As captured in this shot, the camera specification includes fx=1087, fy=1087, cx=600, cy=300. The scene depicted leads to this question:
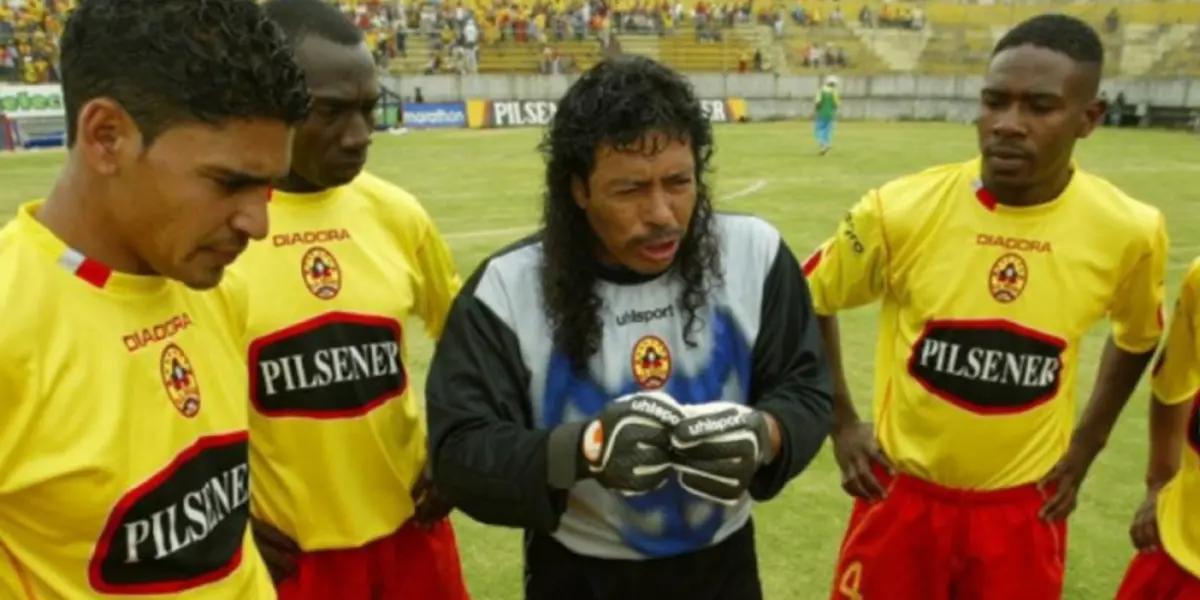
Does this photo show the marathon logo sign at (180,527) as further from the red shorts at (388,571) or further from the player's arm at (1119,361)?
the player's arm at (1119,361)

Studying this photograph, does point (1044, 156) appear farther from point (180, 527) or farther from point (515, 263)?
point (180, 527)

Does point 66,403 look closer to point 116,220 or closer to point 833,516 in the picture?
point 116,220

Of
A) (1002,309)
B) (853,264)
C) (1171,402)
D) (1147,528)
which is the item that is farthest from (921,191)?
(1147,528)

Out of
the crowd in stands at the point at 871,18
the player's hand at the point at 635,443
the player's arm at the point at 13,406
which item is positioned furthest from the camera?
the crowd in stands at the point at 871,18

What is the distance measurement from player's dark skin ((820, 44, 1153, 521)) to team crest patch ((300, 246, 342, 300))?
1.87m

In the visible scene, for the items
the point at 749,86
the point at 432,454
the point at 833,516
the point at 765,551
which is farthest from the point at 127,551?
the point at 749,86

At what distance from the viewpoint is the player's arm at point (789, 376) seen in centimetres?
255

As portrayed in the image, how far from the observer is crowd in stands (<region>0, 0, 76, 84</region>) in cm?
3058

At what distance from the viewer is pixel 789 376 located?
267cm

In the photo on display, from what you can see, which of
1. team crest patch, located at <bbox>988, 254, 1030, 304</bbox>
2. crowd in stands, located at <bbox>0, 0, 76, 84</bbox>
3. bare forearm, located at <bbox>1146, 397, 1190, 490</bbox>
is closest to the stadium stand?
crowd in stands, located at <bbox>0, 0, 76, 84</bbox>

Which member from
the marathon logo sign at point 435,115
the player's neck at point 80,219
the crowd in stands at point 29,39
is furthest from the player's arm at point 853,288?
the marathon logo sign at point 435,115

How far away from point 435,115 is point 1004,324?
111 feet

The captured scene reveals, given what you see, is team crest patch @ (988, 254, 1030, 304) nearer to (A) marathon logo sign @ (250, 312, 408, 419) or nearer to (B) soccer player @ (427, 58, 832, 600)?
(B) soccer player @ (427, 58, 832, 600)

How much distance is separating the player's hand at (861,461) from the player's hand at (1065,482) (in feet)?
1.67
